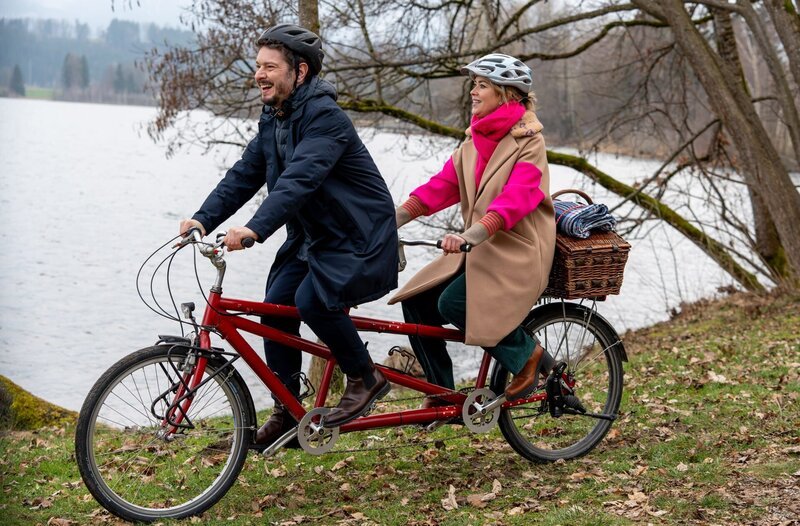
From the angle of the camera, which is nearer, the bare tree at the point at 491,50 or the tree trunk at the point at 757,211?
the bare tree at the point at 491,50

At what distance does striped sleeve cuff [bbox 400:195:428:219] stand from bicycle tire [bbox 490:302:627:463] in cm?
80

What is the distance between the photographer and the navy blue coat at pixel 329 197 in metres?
3.96

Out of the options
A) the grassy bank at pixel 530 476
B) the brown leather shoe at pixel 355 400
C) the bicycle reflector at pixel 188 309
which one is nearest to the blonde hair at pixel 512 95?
the brown leather shoe at pixel 355 400

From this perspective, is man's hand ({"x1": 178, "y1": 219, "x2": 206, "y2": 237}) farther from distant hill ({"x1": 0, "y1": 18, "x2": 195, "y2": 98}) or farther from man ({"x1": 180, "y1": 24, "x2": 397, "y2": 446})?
distant hill ({"x1": 0, "y1": 18, "x2": 195, "y2": 98})

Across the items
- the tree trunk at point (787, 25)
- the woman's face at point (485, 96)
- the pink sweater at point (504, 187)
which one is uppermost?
the tree trunk at point (787, 25)

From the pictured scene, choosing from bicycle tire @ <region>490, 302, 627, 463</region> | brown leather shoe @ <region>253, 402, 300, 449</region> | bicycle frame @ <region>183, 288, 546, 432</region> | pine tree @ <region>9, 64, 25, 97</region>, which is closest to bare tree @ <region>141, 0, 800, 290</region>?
pine tree @ <region>9, 64, 25, 97</region>

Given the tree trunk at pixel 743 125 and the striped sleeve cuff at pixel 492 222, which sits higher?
the tree trunk at pixel 743 125

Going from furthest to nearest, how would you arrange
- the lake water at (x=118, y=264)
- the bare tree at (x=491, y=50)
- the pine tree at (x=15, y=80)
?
1. the lake water at (x=118, y=264)
2. the pine tree at (x=15, y=80)
3. the bare tree at (x=491, y=50)

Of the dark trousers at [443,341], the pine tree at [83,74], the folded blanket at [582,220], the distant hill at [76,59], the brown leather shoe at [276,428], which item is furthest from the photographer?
the pine tree at [83,74]

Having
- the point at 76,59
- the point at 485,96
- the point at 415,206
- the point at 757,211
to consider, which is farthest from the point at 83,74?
the point at 485,96

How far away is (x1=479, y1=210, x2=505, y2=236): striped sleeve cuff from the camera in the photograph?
13.9ft

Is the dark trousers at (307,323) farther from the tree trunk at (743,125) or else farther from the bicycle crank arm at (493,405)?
the tree trunk at (743,125)

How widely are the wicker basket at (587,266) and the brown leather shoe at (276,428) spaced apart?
1.43 metres

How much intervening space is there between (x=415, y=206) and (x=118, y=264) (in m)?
16.3
